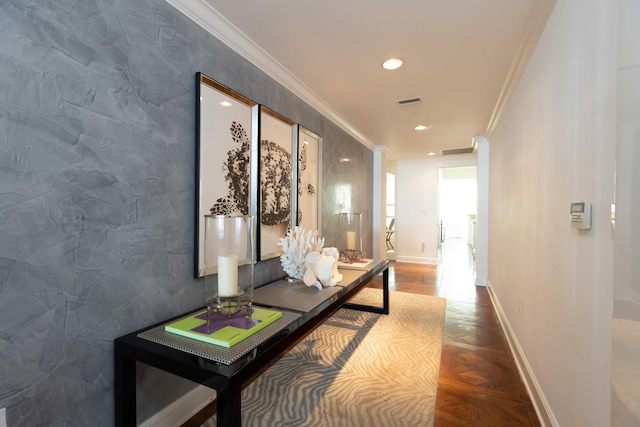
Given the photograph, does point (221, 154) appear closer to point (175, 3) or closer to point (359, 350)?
point (175, 3)

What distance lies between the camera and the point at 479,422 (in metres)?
1.56

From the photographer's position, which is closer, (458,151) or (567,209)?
(567,209)

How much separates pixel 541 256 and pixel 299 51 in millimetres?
2041

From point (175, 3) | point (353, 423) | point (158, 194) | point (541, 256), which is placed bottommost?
point (353, 423)

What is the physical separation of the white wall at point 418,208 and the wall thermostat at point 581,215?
17.5 ft

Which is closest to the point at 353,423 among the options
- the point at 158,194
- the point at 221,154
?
the point at 158,194

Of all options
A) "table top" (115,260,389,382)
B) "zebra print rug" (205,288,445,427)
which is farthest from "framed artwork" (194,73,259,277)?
"zebra print rug" (205,288,445,427)

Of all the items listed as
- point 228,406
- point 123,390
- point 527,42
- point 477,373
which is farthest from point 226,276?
point 527,42

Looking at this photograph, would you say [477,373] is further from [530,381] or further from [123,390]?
[123,390]

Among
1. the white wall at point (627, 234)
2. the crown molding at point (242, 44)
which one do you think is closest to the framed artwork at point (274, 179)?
the crown molding at point (242, 44)

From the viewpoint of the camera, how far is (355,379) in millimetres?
1953

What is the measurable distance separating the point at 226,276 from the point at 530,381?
6.38 ft

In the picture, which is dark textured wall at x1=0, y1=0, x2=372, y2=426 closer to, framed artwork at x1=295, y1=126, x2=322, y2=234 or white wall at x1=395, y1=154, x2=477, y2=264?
framed artwork at x1=295, y1=126, x2=322, y2=234

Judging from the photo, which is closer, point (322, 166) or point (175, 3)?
point (175, 3)
